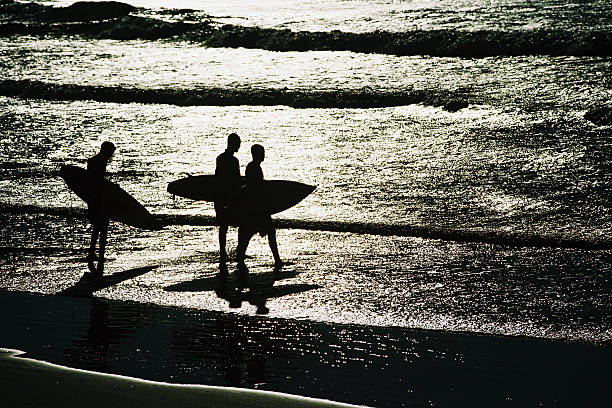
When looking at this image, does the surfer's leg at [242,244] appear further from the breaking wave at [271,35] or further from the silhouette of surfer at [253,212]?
the breaking wave at [271,35]

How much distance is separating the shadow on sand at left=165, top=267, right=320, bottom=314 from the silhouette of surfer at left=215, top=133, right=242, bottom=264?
32cm

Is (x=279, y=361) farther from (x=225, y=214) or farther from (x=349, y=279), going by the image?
(x=225, y=214)

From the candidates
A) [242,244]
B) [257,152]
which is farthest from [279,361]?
[257,152]

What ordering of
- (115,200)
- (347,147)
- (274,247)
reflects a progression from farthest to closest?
(347,147) < (115,200) < (274,247)

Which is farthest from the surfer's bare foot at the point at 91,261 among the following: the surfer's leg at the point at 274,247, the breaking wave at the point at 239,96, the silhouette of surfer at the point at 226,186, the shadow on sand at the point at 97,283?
the breaking wave at the point at 239,96

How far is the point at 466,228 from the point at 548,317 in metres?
3.85

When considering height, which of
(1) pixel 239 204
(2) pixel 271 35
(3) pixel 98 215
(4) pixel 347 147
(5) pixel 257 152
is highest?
(2) pixel 271 35

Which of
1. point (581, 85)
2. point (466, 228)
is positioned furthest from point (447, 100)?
point (466, 228)

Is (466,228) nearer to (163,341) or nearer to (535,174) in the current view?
(535,174)

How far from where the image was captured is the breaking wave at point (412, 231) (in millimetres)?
11750

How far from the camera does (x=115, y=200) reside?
11773mm

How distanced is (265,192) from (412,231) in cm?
256

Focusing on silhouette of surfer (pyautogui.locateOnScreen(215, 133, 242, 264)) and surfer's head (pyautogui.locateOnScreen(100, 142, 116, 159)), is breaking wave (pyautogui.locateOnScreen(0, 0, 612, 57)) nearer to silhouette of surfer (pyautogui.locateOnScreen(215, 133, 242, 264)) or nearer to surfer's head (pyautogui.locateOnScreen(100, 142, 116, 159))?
silhouette of surfer (pyautogui.locateOnScreen(215, 133, 242, 264))

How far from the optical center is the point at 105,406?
646 centimetres
